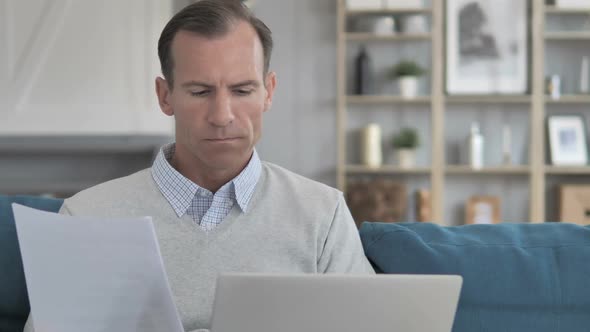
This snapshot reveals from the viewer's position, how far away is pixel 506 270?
1.70m

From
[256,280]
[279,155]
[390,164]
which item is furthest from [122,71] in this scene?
[256,280]

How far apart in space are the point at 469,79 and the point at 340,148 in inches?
38.7

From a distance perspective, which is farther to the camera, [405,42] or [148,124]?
[405,42]

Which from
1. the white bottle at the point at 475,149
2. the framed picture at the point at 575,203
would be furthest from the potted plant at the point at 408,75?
the framed picture at the point at 575,203

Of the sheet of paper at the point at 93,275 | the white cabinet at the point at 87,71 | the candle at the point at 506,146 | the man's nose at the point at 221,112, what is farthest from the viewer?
the candle at the point at 506,146

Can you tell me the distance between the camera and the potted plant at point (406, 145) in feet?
18.2

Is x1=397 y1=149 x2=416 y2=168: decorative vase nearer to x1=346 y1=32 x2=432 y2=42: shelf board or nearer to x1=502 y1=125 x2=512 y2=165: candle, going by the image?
x1=502 y1=125 x2=512 y2=165: candle

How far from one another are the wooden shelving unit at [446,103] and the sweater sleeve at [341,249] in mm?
3860

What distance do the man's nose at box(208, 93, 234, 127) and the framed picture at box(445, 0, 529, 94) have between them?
424 cm

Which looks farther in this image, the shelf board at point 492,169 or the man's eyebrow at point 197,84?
the shelf board at point 492,169

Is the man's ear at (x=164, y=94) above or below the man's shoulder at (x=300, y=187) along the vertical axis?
above

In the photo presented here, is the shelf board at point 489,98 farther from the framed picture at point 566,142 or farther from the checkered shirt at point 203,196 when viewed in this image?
the checkered shirt at point 203,196

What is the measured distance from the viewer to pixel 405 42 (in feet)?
18.7

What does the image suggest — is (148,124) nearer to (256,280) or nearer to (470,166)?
(470,166)
